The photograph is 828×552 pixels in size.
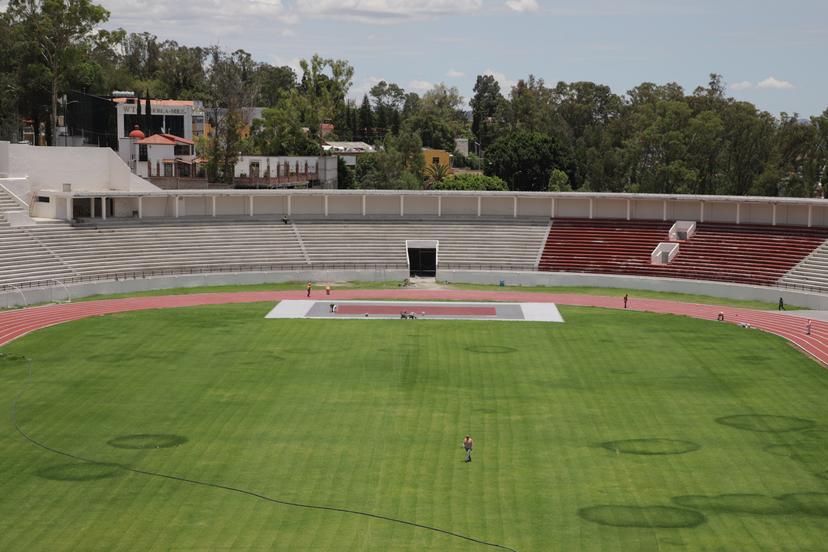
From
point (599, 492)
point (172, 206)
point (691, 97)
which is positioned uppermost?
point (691, 97)

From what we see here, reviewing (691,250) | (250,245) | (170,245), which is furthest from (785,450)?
(170,245)

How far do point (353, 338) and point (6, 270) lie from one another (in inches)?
979

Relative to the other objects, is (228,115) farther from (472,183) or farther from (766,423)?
(766,423)

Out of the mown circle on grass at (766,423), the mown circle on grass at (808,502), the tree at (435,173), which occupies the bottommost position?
the mown circle on grass at (808,502)

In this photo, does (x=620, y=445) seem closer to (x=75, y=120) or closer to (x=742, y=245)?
(x=742, y=245)

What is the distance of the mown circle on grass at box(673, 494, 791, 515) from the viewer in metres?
35.2

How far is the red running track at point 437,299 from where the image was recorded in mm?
63281

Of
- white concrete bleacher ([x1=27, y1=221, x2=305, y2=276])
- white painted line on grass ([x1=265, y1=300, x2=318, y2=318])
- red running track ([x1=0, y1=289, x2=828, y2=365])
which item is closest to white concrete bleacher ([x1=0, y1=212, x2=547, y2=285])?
white concrete bleacher ([x1=27, y1=221, x2=305, y2=276])

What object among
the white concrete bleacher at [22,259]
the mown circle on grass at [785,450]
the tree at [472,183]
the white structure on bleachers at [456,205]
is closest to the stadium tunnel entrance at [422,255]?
the white structure on bleachers at [456,205]

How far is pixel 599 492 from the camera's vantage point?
36.8 meters

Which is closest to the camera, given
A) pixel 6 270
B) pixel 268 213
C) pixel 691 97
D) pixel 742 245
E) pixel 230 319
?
pixel 230 319

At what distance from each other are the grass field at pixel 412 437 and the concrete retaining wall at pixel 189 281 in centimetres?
776

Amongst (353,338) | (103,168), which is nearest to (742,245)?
(353,338)

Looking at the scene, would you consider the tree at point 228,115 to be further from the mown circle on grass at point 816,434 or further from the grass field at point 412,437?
the mown circle on grass at point 816,434
